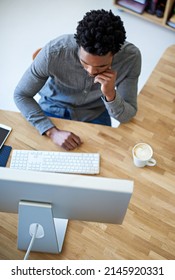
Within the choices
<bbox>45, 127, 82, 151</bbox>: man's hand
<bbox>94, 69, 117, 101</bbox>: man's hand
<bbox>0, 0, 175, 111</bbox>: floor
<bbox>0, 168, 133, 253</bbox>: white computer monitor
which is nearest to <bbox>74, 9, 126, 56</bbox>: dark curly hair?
<bbox>94, 69, 117, 101</bbox>: man's hand

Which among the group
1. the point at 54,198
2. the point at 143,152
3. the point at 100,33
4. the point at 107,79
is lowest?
the point at 143,152

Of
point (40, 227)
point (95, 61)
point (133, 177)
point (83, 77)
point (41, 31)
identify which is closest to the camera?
point (40, 227)

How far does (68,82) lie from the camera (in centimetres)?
152

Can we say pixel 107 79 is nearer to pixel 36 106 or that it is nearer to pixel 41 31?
pixel 36 106

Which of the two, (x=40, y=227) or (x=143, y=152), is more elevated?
(x=143, y=152)

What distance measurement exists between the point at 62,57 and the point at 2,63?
151 centimetres

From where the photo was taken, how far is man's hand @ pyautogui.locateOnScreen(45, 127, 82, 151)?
1.41m

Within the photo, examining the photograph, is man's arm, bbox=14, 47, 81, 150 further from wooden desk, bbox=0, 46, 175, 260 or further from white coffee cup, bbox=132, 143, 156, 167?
white coffee cup, bbox=132, 143, 156, 167

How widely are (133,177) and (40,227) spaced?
1.58ft

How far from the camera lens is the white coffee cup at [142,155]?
1.38 metres

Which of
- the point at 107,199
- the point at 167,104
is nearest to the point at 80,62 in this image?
the point at 167,104

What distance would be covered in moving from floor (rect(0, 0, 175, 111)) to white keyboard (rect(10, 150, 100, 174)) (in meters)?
1.28

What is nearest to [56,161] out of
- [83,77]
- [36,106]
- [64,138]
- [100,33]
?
[64,138]
